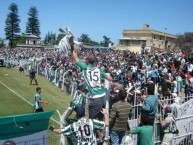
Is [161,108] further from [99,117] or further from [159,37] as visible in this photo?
[159,37]

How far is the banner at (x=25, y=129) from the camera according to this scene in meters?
5.76

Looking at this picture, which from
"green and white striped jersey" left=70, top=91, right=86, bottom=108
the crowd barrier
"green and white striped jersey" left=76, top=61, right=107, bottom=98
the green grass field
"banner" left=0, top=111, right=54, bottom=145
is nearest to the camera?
"banner" left=0, top=111, right=54, bottom=145

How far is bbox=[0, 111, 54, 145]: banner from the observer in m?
5.76

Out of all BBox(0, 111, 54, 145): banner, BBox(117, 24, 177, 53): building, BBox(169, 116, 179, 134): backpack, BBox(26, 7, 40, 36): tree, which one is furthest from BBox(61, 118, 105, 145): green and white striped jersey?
BBox(26, 7, 40, 36): tree

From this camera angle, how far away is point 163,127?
9.17m

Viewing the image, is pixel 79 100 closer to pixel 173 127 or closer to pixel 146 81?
pixel 173 127

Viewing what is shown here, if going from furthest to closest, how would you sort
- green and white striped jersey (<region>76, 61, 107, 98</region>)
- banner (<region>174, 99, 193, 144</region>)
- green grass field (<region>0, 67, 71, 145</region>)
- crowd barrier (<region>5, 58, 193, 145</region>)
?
green grass field (<region>0, 67, 71, 145</region>) → banner (<region>174, 99, 193, 144</region>) → crowd barrier (<region>5, 58, 193, 145</region>) → green and white striped jersey (<region>76, 61, 107, 98</region>)

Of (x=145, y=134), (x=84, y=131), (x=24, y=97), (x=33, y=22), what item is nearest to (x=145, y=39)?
(x=33, y=22)

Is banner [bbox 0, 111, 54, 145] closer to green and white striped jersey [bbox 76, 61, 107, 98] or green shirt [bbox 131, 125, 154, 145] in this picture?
green and white striped jersey [bbox 76, 61, 107, 98]

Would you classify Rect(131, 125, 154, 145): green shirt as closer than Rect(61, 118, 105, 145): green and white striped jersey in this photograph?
No

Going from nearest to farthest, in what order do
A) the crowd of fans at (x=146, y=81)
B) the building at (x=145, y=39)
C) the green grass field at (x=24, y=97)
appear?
the crowd of fans at (x=146, y=81)
the green grass field at (x=24, y=97)
the building at (x=145, y=39)

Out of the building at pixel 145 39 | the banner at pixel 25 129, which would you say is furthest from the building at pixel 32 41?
the banner at pixel 25 129

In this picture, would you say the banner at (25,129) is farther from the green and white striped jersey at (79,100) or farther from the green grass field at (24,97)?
the green grass field at (24,97)

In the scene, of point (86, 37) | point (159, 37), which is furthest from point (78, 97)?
point (86, 37)
